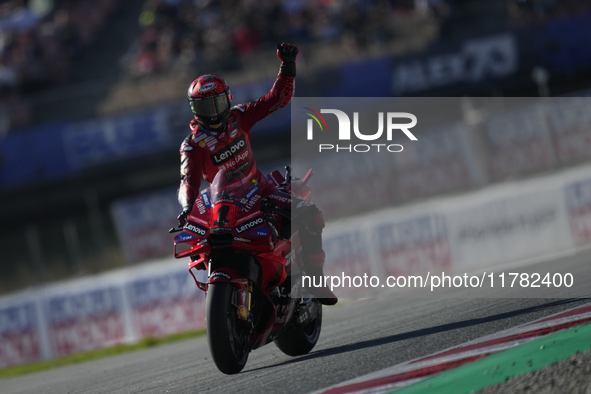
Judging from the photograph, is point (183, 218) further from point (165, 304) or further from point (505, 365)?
point (165, 304)

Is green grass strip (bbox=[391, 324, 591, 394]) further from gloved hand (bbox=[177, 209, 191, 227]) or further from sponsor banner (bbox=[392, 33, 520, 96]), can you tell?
sponsor banner (bbox=[392, 33, 520, 96])

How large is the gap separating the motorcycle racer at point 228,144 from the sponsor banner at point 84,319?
5599mm

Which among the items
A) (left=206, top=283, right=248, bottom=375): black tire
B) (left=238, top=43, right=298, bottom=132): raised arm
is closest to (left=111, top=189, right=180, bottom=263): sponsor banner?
(left=238, top=43, right=298, bottom=132): raised arm

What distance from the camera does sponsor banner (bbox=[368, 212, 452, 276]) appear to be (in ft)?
33.4

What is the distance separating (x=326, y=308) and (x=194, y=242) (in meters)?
5.65

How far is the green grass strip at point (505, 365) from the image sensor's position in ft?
11.8

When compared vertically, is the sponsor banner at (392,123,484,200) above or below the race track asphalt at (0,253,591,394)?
above

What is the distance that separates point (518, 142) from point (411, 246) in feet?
13.3

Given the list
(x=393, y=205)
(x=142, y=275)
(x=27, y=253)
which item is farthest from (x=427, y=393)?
(x=27, y=253)

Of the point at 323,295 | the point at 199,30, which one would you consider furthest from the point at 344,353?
the point at 199,30

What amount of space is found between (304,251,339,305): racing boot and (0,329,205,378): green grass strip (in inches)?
180

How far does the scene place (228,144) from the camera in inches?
217

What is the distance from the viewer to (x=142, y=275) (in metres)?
10.6

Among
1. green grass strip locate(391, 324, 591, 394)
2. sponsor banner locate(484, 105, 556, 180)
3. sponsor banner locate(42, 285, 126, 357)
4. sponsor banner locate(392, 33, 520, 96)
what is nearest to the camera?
green grass strip locate(391, 324, 591, 394)
